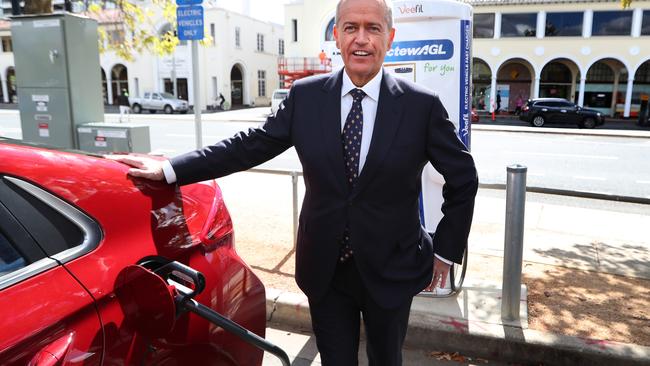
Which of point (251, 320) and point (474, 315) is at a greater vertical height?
point (251, 320)

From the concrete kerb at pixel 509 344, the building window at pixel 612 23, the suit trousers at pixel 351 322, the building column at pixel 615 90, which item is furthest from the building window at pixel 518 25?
the suit trousers at pixel 351 322

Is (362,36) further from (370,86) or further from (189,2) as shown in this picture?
(189,2)

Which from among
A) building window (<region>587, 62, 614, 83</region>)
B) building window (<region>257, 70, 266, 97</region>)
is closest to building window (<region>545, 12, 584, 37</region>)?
building window (<region>587, 62, 614, 83</region>)

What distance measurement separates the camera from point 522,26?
1256 inches

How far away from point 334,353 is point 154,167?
108cm

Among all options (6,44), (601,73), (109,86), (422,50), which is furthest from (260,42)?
(422,50)

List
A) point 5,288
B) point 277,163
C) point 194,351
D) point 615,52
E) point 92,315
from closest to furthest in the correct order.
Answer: point 5,288 < point 92,315 < point 194,351 < point 277,163 < point 615,52

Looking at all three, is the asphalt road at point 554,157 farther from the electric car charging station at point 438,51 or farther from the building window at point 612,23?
the building window at point 612,23

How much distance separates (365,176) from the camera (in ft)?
6.55

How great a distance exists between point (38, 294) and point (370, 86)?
1363 mm

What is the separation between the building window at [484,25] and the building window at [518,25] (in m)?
0.64

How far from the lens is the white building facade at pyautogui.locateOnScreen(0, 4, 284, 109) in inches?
1513

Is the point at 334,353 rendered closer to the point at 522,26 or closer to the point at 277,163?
the point at 277,163

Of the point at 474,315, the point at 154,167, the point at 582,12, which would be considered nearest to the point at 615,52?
the point at 582,12
